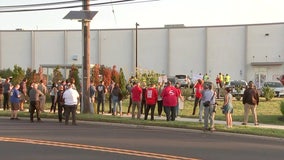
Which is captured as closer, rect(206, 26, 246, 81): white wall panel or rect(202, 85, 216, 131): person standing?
rect(202, 85, 216, 131): person standing

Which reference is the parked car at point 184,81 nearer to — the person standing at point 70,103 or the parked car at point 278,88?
the parked car at point 278,88

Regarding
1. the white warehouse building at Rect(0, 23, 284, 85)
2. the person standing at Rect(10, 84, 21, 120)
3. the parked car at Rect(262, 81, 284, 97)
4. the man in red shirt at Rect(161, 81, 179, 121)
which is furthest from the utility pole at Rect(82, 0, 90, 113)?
the white warehouse building at Rect(0, 23, 284, 85)

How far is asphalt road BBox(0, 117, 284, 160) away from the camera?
1188cm

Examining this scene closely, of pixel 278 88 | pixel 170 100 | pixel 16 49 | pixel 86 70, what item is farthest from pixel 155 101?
pixel 16 49

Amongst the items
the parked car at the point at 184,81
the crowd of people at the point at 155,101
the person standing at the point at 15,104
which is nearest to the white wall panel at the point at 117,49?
the parked car at the point at 184,81

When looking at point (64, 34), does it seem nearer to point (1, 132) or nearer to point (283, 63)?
point (283, 63)

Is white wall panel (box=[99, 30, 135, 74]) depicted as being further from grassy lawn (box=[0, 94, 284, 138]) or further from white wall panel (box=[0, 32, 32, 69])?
grassy lawn (box=[0, 94, 284, 138])

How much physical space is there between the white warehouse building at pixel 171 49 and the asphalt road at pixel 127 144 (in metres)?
38.5

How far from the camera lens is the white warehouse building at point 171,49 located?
57.6 meters

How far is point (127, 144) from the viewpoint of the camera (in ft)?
45.4

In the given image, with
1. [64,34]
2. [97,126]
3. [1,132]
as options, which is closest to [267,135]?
[97,126]

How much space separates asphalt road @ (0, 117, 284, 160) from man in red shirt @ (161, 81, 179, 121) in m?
1.87

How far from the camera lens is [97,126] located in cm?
1952

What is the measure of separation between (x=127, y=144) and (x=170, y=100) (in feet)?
23.3
